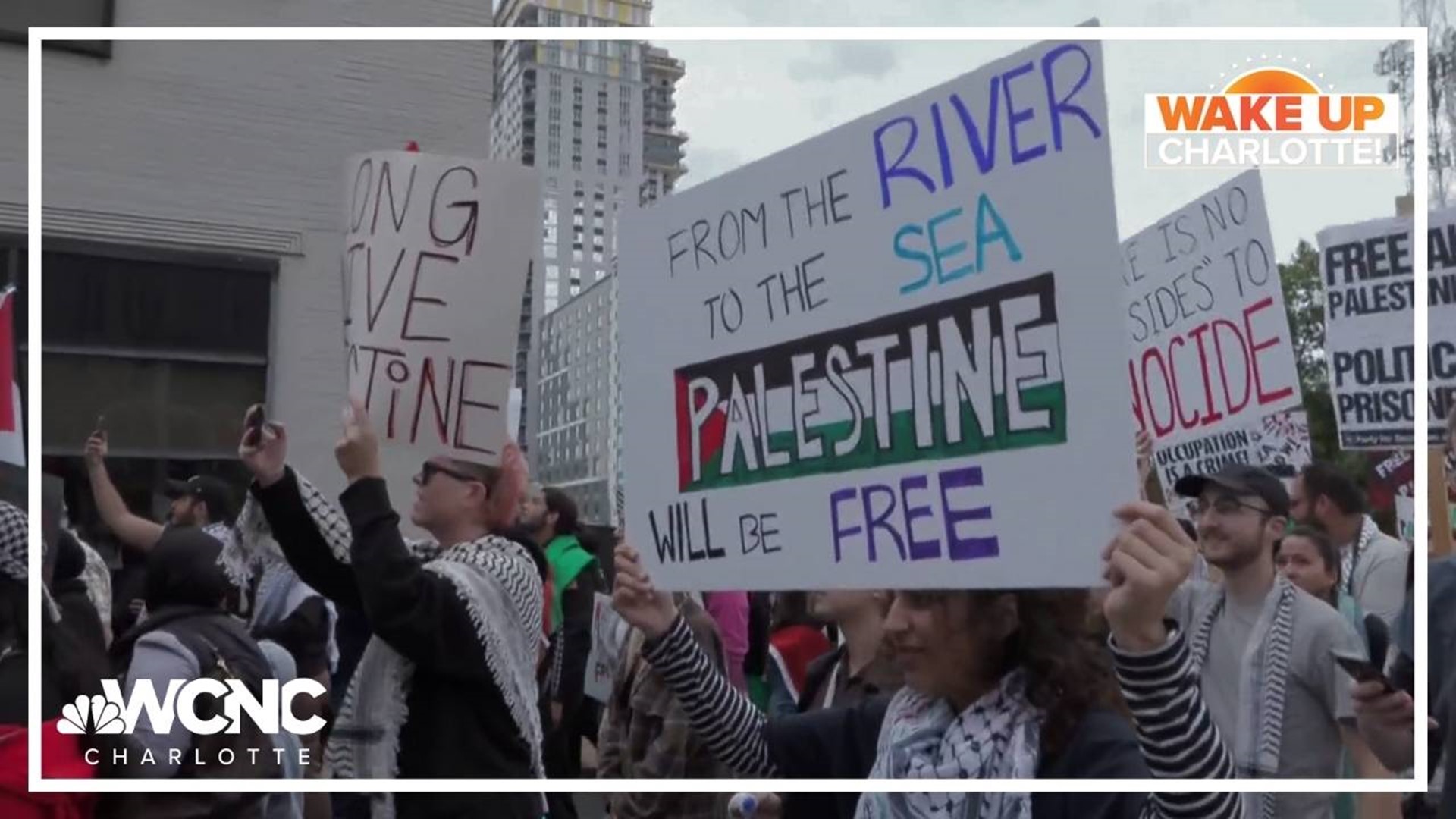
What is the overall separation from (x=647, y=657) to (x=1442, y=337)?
1.69 metres

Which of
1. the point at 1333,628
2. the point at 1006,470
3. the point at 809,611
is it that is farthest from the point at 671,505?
the point at 1333,628

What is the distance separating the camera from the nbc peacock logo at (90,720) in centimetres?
277

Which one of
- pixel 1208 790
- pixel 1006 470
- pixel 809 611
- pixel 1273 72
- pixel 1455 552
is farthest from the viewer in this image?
pixel 809 611

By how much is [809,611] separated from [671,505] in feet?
3.12

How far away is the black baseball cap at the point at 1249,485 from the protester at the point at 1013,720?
1072 millimetres

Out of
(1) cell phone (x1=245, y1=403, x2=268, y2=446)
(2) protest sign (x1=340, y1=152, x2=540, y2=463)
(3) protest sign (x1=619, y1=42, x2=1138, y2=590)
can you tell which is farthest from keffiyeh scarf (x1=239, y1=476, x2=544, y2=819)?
(3) protest sign (x1=619, y1=42, x2=1138, y2=590)

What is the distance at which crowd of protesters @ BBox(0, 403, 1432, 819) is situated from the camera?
7.41 ft

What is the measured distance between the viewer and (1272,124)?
245 centimetres

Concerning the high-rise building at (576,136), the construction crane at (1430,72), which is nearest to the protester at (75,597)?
the high-rise building at (576,136)

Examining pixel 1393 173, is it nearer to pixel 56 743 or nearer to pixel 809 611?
pixel 809 611

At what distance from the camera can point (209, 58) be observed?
2.72 metres

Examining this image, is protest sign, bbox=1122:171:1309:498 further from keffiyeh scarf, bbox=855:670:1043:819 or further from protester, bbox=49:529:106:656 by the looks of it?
protester, bbox=49:529:106:656

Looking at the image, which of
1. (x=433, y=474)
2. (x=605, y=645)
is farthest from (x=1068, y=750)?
(x=605, y=645)

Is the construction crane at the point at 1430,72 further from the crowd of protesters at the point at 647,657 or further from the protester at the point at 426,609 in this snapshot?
the protester at the point at 426,609
